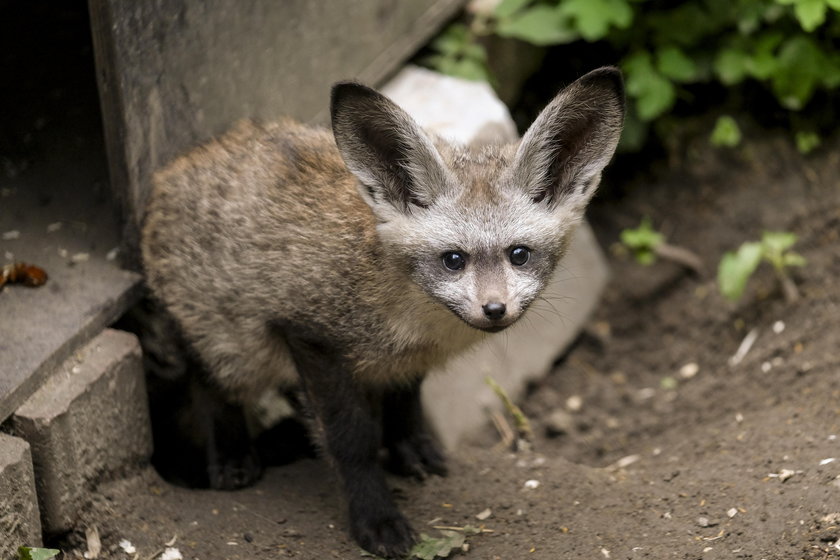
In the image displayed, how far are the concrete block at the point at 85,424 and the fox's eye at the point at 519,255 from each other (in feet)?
6.08

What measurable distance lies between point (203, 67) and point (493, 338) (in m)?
2.12

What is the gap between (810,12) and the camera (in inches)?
227

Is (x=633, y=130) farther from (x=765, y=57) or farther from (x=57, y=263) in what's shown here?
(x=57, y=263)

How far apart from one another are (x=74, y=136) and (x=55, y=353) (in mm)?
1701

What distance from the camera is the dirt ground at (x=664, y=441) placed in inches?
169

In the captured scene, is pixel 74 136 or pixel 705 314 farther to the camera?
pixel 705 314

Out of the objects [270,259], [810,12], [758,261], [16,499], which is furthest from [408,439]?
[810,12]

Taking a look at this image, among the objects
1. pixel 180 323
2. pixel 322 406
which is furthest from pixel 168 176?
pixel 322 406

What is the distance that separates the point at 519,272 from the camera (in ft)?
13.4

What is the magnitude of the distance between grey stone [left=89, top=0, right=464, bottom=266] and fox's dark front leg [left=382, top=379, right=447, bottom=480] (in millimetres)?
1527

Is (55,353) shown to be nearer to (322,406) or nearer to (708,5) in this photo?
(322,406)

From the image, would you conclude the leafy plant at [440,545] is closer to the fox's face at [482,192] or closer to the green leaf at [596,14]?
the fox's face at [482,192]

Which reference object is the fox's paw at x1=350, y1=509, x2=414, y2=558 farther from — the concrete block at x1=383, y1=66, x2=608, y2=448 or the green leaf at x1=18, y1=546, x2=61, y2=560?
the concrete block at x1=383, y1=66, x2=608, y2=448

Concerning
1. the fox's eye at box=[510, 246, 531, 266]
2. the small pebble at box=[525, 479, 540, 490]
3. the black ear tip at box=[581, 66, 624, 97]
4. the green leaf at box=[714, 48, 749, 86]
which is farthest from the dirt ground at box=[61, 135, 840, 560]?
the black ear tip at box=[581, 66, 624, 97]
